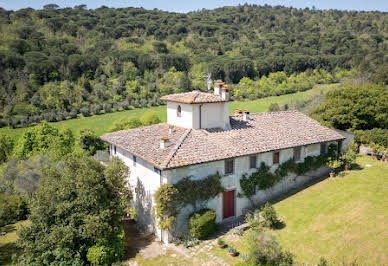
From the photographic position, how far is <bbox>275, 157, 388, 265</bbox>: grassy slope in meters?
15.3

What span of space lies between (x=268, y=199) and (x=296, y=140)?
16.9 ft

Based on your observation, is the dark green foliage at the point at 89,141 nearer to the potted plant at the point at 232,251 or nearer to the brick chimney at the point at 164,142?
the brick chimney at the point at 164,142

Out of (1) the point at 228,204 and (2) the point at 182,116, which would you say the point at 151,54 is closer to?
(2) the point at 182,116

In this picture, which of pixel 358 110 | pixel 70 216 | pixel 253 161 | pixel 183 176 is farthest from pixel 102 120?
pixel 70 216

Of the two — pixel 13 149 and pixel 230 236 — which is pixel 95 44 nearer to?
pixel 13 149

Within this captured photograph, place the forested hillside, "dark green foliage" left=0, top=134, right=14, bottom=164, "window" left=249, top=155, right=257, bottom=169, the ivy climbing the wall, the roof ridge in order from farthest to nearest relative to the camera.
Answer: the forested hillside < "dark green foliage" left=0, top=134, right=14, bottom=164 < "window" left=249, top=155, right=257, bottom=169 < the ivy climbing the wall < the roof ridge

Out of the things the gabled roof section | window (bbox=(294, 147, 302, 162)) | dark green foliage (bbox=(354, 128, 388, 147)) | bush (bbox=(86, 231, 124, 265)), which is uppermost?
the gabled roof section

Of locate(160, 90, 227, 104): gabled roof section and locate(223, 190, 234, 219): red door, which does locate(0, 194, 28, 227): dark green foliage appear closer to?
locate(160, 90, 227, 104): gabled roof section

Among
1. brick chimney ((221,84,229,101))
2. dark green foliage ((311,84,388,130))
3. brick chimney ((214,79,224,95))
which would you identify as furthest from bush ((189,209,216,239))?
dark green foliage ((311,84,388,130))

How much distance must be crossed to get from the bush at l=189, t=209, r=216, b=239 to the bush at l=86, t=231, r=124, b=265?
4213mm

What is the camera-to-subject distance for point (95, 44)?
110625 millimetres

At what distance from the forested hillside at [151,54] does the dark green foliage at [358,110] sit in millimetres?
46519

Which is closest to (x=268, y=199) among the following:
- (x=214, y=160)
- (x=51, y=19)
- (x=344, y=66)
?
(x=214, y=160)

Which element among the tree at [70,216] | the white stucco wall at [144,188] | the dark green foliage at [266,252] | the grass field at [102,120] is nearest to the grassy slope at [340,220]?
the dark green foliage at [266,252]
